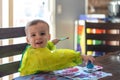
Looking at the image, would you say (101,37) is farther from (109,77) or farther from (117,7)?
(117,7)

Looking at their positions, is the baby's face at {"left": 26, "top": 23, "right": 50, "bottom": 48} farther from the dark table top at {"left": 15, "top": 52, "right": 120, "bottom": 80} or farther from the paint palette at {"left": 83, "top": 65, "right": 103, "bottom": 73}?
the paint palette at {"left": 83, "top": 65, "right": 103, "bottom": 73}

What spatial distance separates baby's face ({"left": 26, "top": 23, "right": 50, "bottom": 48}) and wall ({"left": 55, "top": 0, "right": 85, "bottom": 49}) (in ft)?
8.48

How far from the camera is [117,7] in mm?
4266

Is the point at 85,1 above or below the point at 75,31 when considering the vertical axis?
above

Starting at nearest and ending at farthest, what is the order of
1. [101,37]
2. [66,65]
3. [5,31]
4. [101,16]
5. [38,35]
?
1. [38,35]
2. [66,65]
3. [5,31]
4. [101,37]
5. [101,16]

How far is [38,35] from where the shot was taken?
4.49 ft

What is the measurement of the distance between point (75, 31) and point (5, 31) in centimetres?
255

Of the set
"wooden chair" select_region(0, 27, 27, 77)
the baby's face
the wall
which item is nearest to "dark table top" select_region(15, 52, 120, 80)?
the baby's face

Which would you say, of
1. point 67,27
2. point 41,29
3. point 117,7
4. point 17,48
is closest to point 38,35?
point 41,29

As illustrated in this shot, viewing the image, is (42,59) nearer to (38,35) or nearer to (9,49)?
(38,35)

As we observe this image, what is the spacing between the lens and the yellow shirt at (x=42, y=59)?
139 centimetres

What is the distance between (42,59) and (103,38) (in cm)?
142

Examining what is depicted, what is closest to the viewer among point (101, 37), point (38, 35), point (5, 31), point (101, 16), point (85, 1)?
point (38, 35)

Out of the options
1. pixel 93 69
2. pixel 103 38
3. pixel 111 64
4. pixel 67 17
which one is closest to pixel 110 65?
pixel 111 64
